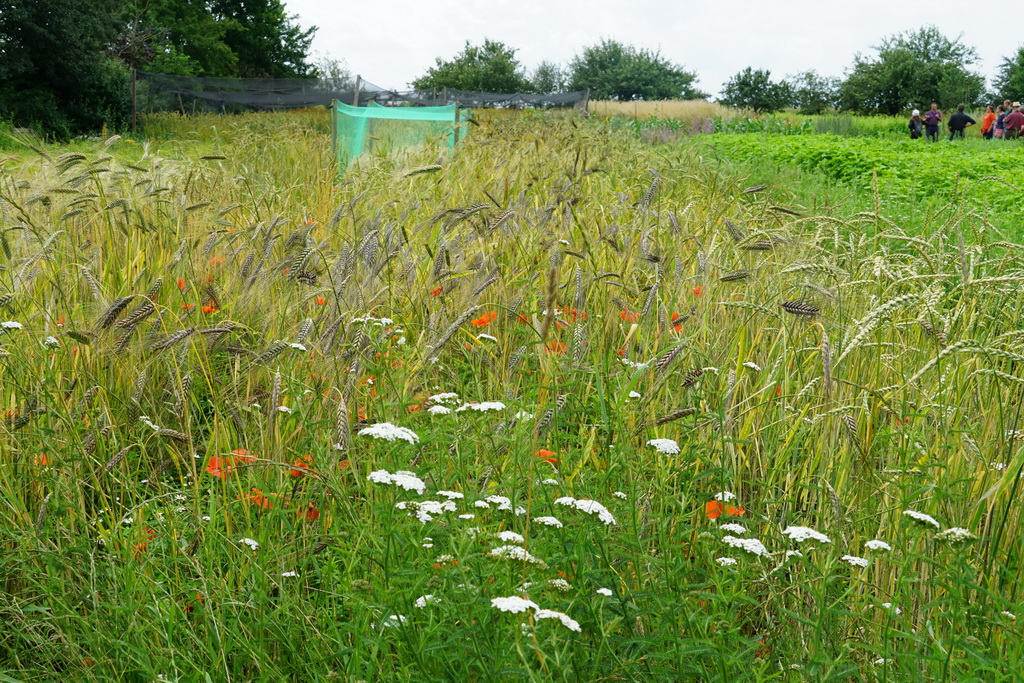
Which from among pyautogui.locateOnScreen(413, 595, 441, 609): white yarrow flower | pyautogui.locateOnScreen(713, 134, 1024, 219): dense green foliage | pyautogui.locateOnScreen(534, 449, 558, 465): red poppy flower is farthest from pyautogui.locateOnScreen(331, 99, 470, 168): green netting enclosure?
pyautogui.locateOnScreen(413, 595, 441, 609): white yarrow flower

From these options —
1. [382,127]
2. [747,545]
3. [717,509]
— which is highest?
[382,127]

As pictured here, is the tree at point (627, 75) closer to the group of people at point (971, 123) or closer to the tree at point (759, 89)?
the tree at point (759, 89)

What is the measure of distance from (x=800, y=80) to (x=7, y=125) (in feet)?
190

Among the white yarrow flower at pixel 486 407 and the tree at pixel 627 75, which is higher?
the tree at pixel 627 75

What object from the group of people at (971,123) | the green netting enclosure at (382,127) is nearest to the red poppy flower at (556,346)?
the green netting enclosure at (382,127)

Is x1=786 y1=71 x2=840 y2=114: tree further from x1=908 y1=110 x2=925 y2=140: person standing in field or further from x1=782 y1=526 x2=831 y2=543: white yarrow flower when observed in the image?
x1=782 y1=526 x2=831 y2=543: white yarrow flower

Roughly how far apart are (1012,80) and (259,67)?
45.9m

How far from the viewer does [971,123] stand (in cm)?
3006

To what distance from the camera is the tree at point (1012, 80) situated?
54.9 m

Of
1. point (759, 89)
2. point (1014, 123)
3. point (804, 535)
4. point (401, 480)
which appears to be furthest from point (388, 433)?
point (759, 89)

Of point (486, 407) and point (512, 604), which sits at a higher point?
point (486, 407)

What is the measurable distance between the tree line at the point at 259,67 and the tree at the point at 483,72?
0.30ft

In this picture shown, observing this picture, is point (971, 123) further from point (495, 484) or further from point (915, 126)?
point (495, 484)

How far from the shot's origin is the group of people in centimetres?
2788
